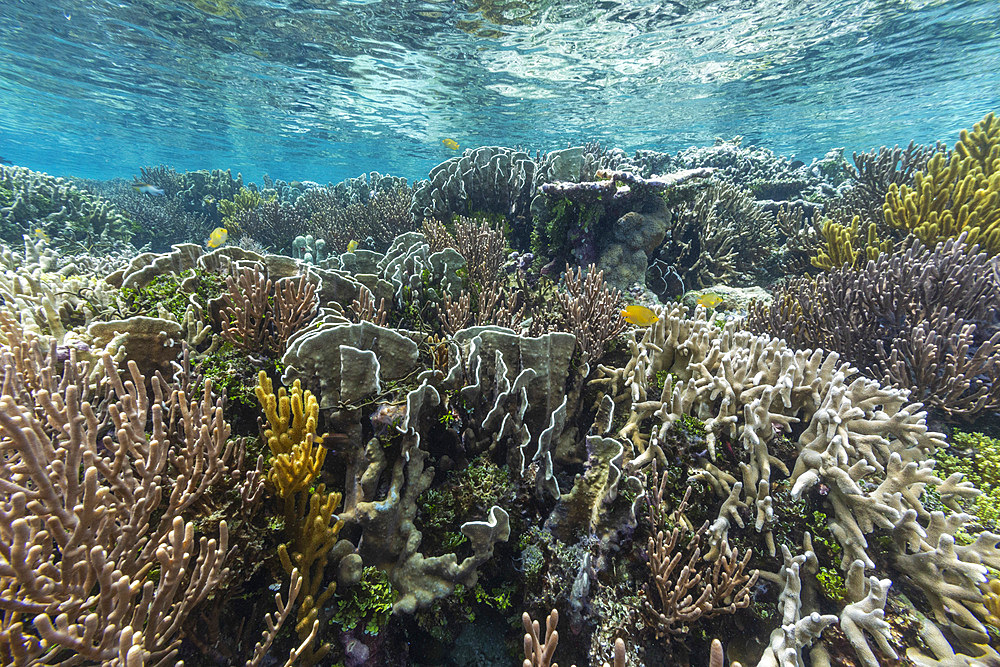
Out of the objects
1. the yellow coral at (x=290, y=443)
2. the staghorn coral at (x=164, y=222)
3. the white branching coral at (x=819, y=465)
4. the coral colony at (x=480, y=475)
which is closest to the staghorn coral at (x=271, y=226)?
the staghorn coral at (x=164, y=222)

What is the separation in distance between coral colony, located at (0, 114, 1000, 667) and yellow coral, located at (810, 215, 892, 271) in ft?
3.77

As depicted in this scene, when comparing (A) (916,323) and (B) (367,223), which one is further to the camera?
(B) (367,223)

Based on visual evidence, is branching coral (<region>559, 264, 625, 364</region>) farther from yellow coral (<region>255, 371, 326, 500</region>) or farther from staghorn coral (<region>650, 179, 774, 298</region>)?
staghorn coral (<region>650, 179, 774, 298</region>)

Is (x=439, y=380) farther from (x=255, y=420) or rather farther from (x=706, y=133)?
(x=706, y=133)

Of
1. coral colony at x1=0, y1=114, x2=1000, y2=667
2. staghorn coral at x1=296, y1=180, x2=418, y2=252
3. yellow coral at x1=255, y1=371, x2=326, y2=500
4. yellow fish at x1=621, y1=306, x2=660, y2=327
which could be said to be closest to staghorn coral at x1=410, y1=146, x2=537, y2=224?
staghorn coral at x1=296, y1=180, x2=418, y2=252

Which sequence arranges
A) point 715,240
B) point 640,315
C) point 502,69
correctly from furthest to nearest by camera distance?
point 502,69, point 715,240, point 640,315

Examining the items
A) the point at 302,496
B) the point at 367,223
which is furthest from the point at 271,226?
the point at 302,496

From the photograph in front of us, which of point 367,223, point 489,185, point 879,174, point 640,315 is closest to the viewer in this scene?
point 640,315

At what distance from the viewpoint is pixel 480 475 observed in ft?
9.09

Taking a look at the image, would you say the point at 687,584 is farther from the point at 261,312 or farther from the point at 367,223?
the point at 367,223

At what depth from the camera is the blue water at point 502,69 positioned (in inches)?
522

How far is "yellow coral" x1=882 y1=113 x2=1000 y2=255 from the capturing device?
5.11 m

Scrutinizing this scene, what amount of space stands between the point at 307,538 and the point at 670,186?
6.31 m

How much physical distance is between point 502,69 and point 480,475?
20149 mm
